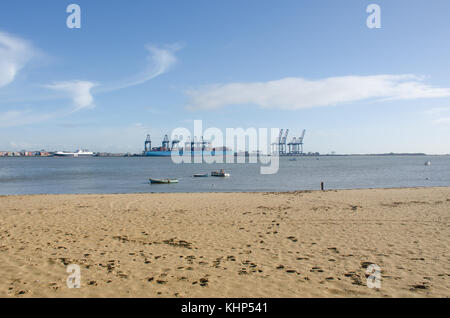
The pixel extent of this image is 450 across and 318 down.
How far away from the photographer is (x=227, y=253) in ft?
25.2

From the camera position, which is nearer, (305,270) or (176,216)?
(305,270)

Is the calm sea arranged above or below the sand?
below

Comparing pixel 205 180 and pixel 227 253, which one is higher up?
pixel 227 253

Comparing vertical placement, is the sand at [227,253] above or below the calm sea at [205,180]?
above

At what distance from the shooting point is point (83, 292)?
5309 mm

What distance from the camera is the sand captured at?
550cm

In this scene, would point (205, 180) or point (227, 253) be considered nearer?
point (227, 253)

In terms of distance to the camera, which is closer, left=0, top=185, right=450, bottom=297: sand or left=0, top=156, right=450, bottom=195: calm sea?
left=0, top=185, right=450, bottom=297: sand

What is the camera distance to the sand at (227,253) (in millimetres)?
5496

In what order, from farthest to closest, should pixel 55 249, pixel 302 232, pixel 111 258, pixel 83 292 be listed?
pixel 302 232 → pixel 55 249 → pixel 111 258 → pixel 83 292

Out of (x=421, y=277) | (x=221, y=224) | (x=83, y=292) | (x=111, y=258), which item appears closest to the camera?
(x=83, y=292)
